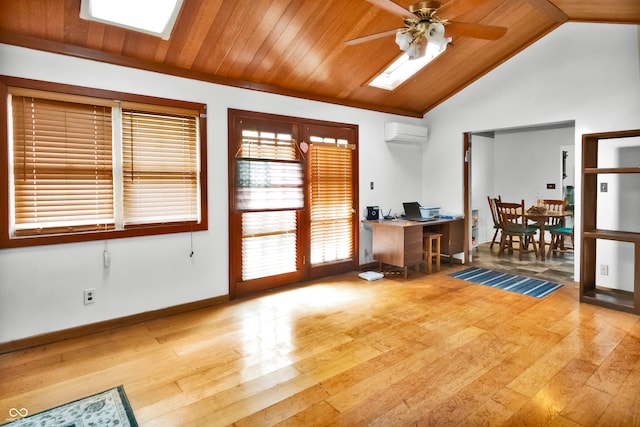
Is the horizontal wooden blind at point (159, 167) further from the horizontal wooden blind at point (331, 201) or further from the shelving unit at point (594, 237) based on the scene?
the shelving unit at point (594, 237)

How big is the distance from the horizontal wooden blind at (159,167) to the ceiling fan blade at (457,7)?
244 centimetres

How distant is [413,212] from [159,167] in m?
3.37

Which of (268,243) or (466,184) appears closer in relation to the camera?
(268,243)

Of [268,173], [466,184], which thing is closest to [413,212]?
[466,184]

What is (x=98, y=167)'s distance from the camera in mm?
3127

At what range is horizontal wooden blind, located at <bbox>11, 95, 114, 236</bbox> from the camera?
110 inches

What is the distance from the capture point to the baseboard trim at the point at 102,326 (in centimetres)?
282

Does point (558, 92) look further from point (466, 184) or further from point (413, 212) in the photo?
point (413, 212)

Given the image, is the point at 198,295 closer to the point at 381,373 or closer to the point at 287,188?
the point at 287,188

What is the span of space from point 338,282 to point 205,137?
93.2 inches

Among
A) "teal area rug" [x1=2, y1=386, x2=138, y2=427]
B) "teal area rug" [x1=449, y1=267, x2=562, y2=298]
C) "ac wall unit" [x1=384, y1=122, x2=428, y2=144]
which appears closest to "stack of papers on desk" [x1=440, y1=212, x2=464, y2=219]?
"teal area rug" [x1=449, y1=267, x2=562, y2=298]

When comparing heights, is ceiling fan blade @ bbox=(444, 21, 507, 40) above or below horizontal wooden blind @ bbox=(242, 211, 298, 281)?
above

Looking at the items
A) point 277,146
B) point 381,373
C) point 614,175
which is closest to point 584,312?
point 614,175

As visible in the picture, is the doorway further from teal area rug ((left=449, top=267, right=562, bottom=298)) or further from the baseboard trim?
the baseboard trim
